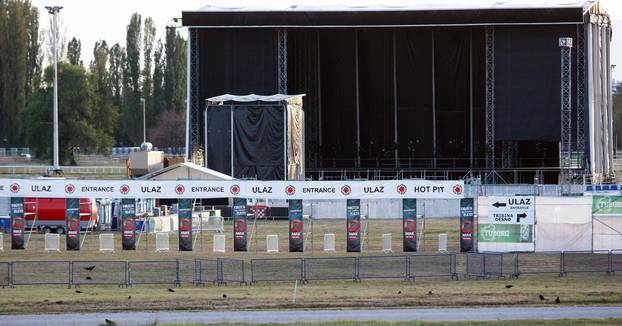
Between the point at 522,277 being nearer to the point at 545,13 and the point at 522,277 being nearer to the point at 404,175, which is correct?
the point at 545,13

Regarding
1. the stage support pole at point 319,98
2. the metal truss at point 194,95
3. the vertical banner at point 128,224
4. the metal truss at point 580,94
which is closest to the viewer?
the vertical banner at point 128,224

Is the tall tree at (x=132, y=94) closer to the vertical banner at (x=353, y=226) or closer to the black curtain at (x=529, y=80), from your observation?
the black curtain at (x=529, y=80)

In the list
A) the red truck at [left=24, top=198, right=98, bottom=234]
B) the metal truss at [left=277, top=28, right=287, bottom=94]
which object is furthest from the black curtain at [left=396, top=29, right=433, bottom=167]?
the red truck at [left=24, top=198, right=98, bottom=234]

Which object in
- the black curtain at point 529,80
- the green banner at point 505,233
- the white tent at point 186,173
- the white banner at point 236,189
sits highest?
the black curtain at point 529,80

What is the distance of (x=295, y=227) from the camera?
3953 centimetres

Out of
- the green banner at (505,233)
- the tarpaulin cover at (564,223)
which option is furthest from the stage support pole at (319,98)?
the tarpaulin cover at (564,223)

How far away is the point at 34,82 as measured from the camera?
109m

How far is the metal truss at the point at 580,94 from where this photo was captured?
205 feet

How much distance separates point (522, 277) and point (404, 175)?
39.1 meters

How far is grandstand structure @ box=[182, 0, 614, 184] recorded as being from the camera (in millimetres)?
62875

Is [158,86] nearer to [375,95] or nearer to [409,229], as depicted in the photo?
[375,95]

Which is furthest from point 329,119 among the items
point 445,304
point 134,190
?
point 445,304

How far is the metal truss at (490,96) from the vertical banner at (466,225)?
2564 centimetres

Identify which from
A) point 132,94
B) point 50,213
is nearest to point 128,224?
point 50,213
